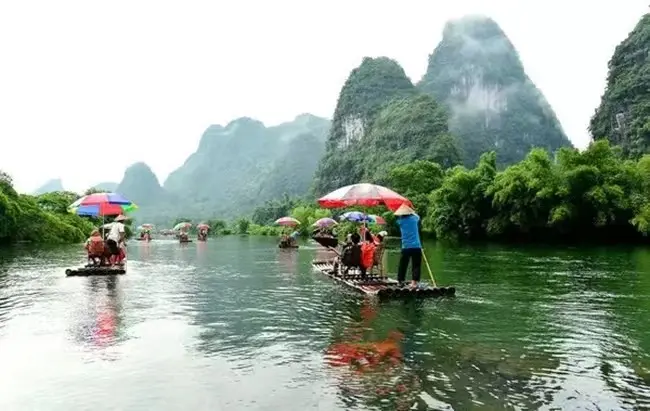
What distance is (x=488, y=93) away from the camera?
16438 cm

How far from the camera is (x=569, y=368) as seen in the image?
718 centimetres

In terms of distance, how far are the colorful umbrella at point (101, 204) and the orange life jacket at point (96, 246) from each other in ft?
4.14

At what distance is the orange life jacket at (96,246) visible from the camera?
19038 millimetres

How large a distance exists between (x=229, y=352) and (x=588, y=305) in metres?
7.77

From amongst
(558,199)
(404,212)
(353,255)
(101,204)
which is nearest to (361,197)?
(353,255)

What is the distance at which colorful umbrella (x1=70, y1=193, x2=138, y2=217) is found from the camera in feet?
64.4

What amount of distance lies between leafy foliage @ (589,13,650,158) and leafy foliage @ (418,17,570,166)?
5014 centimetres


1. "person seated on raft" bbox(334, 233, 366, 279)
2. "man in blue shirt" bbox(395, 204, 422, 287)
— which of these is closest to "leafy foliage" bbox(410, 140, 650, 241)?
"person seated on raft" bbox(334, 233, 366, 279)

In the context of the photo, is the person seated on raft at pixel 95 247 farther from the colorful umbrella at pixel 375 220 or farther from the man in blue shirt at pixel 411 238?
the colorful umbrella at pixel 375 220

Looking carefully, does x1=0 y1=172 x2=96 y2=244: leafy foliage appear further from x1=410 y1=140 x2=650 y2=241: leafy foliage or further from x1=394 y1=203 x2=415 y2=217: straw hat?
x1=394 y1=203 x2=415 y2=217: straw hat

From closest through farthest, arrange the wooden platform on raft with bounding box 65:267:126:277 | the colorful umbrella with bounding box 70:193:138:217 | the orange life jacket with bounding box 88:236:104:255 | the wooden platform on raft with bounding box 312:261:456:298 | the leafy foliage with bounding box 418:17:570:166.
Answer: the wooden platform on raft with bounding box 312:261:456:298
the wooden platform on raft with bounding box 65:267:126:277
the orange life jacket with bounding box 88:236:104:255
the colorful umbrella with bounding box 70:193:138:217
the leafy foliage with bounding box 418:17:570:166

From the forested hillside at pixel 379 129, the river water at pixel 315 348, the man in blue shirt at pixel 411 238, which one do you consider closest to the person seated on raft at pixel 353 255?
the river water at pixel 315 348

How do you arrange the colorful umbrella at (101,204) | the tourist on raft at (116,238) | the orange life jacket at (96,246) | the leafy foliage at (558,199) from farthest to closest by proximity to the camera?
the leafy foliage at (558,199), the colorful umbrella at (101,204), the orange life jacket at (96,246), the tourist on raft at (116,238)

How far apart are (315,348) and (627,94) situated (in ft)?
298
